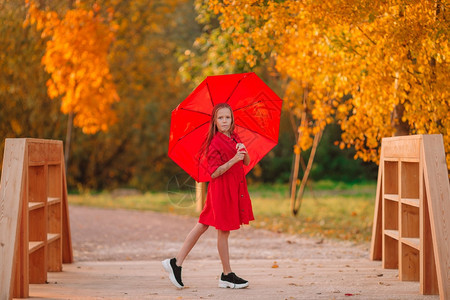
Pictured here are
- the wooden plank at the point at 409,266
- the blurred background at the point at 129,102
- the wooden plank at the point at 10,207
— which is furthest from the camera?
the blurred background at the point at 129,102

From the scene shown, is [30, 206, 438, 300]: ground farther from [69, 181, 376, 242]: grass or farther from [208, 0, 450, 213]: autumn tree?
[208, 0, 450, 213]: autumn tree

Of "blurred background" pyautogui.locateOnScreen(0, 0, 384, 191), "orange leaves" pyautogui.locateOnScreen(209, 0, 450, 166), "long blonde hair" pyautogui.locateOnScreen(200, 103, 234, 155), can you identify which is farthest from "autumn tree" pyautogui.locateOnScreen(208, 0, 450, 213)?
"blurred background" pyautogui.locateOnScreen(0, 0, 384, 191)

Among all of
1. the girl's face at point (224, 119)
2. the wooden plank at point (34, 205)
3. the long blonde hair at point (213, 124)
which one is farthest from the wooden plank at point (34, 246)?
the girl's face at point (224, 119)

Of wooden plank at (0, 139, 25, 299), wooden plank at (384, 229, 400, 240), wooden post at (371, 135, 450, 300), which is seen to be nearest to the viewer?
wooden plank at (0, 139, 25, 299)

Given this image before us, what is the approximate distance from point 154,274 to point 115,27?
1061cm

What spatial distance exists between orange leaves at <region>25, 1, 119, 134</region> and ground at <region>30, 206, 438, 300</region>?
451 centimetres

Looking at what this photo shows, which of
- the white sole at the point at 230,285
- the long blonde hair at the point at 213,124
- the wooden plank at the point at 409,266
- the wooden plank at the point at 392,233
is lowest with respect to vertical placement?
the white sole at the point at 230,285

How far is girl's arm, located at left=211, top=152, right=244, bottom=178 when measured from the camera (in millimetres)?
5266

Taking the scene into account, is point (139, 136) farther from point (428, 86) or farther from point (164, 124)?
point (428, 86)

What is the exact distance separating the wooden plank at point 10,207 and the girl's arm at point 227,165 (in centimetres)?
151

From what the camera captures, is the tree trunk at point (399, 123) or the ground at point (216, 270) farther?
the tree trunk at point (399, 123)

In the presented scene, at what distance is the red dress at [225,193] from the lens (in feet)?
17.7

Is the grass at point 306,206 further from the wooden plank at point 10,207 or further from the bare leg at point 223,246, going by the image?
the wooden plank at point 10,207

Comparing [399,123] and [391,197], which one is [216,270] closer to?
[391,197]
